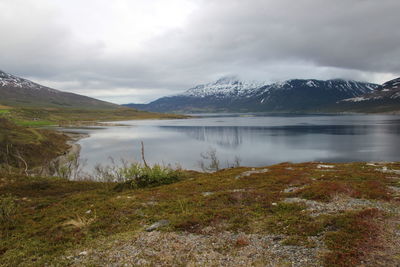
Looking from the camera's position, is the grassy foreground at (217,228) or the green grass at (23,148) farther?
the green grass at (23,148)

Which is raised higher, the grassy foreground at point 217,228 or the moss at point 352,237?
the moss at point 352,237

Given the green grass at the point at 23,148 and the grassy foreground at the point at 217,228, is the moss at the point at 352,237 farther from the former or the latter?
the green grass at the point at 23,148

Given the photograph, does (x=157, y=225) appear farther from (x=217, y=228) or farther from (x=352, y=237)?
(x=352, y=237)

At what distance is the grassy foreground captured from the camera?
33.2 ft

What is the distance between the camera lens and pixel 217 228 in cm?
1303

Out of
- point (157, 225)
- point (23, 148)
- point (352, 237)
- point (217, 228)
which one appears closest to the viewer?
point (352, 237)

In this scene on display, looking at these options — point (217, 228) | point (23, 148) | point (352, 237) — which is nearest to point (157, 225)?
point (217, 228)

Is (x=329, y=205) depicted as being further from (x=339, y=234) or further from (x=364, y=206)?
(x=339, y=234)

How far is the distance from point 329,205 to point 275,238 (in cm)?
561

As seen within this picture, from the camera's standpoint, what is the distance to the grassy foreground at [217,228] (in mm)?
10125

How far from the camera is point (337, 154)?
78.3 metres

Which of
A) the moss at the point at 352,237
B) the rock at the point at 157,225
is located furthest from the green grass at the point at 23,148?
the moss at the point at 352,237

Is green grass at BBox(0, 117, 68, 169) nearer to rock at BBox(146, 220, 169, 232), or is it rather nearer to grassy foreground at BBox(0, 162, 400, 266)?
grassy foreground at BBox(0, 162, 400, 266)

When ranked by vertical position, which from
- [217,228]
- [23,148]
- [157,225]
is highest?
[217,228]
